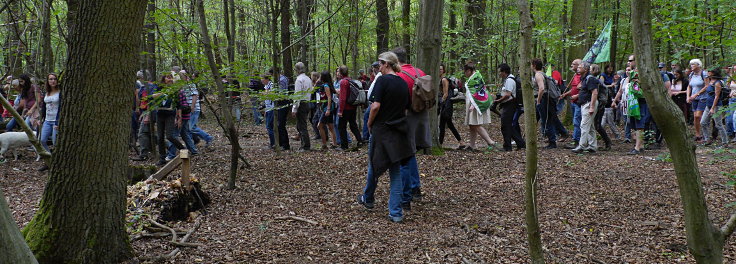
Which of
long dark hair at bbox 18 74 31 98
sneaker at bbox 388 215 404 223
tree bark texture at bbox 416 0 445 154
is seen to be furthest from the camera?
long dark hair at bbox 18 74 31 98

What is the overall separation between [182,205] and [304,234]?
1.60 metres

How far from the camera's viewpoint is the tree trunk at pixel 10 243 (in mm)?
2514

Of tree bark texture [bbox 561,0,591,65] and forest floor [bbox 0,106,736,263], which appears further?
tree bark texture [bbox 561,0,591,65]

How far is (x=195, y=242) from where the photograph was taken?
5.03 metres

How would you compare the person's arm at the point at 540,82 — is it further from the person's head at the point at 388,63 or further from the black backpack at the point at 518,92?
the person's head at the point at 388,63

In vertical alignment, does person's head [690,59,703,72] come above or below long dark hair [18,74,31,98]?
above

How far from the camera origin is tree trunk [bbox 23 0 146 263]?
390 centimetres

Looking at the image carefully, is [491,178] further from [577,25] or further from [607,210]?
[577,25]

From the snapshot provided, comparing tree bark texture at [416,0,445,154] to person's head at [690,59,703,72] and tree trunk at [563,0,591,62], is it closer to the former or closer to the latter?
person's head at [690,59,703,72]

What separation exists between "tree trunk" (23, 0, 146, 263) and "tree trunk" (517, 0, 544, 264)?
279 cm

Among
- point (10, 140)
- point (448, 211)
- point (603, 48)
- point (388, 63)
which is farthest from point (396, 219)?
point (10, 140)

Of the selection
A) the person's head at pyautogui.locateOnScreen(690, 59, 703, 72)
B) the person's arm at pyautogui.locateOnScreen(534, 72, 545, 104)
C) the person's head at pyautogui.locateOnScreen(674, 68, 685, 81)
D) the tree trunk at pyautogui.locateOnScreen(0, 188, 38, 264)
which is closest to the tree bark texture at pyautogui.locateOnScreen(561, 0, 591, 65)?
the person's head at pyautogui.locateOnScreen(674, 68, 685, 81)

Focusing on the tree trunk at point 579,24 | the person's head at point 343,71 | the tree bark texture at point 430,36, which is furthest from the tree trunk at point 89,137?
the tree trunk at point 579,24

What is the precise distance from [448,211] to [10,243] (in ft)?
15.1
